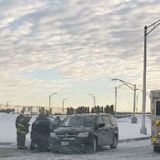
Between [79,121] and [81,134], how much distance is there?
1282mm

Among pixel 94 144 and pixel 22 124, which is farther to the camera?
pixel 22 124

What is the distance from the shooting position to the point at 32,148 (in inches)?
923

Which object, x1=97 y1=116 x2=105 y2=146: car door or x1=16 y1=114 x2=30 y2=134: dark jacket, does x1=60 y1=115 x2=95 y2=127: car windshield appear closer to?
x1=97 y1=116 x2=105 y2=146: car door

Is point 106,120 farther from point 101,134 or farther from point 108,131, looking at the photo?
point 101,134

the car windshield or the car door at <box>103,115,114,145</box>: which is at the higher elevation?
the car windshield

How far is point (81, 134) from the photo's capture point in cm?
2177

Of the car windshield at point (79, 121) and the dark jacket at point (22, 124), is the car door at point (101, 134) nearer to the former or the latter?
the car windshield at point (79, 121)

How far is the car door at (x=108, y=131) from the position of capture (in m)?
24.1

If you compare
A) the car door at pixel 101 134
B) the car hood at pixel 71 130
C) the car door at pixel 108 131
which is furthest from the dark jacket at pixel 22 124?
the car door at pixel 108 131

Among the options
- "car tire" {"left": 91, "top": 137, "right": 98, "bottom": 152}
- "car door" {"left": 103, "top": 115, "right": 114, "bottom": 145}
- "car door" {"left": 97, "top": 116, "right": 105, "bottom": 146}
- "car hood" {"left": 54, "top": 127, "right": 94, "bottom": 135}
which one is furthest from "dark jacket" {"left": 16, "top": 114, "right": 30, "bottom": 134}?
"car door" {"left": 103, "top": 115, "right": 114, "bottom": 145}

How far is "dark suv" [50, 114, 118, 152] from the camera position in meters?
21.8

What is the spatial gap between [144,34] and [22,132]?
675 inches

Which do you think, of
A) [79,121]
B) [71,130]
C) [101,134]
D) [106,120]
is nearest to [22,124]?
[79,121]

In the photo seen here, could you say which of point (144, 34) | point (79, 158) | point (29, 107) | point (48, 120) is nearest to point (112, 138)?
point (48, 120)
